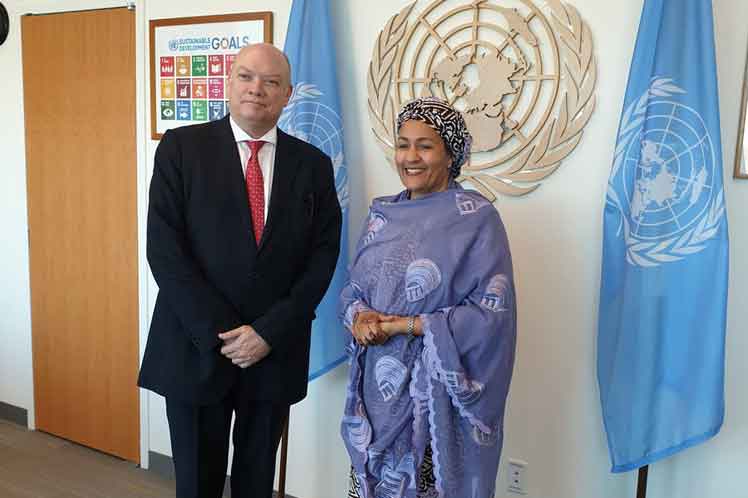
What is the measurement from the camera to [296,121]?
2.27 m

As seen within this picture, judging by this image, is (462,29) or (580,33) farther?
(462,29)

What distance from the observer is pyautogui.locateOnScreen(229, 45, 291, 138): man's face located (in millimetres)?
1729

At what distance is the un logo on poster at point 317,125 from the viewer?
2.24 m

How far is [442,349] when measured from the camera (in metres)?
1.54

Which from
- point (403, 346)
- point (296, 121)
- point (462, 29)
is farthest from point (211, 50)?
point (403, 346)

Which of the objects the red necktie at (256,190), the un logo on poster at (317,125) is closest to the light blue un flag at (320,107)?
the un logo on poster at (317,125)

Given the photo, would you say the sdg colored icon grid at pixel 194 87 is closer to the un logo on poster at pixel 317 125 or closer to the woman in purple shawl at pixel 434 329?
the un logo on poster at pixel 317 125

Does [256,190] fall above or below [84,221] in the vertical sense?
above

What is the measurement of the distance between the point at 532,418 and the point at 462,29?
1239mm

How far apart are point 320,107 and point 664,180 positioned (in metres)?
1.10

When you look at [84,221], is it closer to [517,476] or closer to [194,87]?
[194,87]

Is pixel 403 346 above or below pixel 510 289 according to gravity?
below

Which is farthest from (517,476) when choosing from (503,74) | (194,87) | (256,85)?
(194,87)

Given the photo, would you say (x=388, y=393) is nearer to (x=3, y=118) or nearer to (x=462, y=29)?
(x=462, y=29)
